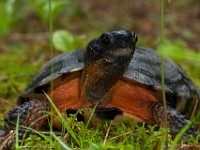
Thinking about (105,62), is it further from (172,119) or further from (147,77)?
(172,119)

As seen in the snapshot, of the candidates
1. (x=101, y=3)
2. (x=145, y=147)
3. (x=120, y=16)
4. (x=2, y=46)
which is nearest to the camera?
(x=145, y=147)

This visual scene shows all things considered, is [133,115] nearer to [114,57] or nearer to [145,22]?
[114,57]

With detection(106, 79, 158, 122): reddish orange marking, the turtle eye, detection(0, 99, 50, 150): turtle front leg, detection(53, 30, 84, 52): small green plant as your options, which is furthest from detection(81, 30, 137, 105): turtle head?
detection(53, 30, 84, 52): small green plant

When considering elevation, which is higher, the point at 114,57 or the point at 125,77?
the point at 114,57

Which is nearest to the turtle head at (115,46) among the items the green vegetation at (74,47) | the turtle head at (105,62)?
the turtle head at (105,62)

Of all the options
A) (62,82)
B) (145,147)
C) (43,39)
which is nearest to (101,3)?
(43,39)

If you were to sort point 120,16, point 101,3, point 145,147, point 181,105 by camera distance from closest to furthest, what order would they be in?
1. point 145,147
2. point 181,105
3. point 120,16
4. point 101,3
